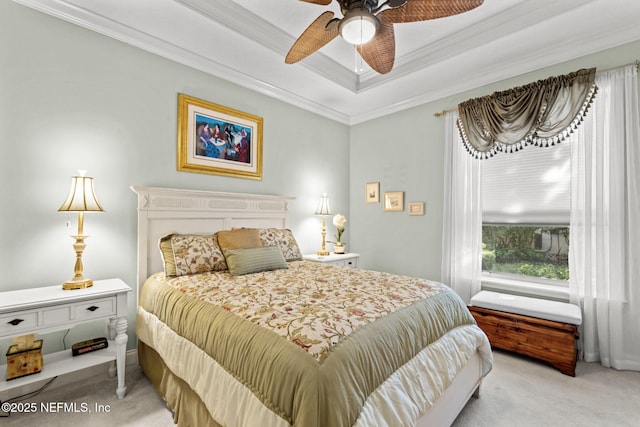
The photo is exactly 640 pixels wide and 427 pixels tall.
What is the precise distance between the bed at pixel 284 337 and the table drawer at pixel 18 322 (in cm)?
62

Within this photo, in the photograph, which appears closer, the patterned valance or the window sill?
the patterned valance

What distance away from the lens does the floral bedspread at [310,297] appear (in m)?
1.22

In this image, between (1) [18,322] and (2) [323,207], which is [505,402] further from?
(1) [18,322]

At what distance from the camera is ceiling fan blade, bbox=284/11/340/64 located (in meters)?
1.72

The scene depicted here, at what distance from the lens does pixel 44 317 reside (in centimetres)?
169

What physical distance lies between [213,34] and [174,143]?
1034mm

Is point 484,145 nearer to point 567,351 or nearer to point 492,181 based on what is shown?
point 492,181

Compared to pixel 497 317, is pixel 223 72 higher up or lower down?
higher up

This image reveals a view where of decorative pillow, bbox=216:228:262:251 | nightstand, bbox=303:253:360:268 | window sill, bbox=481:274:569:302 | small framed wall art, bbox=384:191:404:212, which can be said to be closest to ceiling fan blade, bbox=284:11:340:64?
decorative pillow, bbox=216:228:262:251

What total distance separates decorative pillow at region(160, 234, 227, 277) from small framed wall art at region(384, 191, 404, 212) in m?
2.43

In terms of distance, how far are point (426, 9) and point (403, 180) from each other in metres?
2.49

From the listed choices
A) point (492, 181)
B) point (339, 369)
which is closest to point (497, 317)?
point (492, 181)

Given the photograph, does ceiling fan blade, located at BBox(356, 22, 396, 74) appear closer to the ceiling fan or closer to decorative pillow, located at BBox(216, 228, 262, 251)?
the ceiling fan

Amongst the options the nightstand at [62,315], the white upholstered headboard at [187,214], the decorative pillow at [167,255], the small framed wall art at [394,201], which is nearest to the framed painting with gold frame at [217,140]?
the white upholstered headboard at [187,214]
